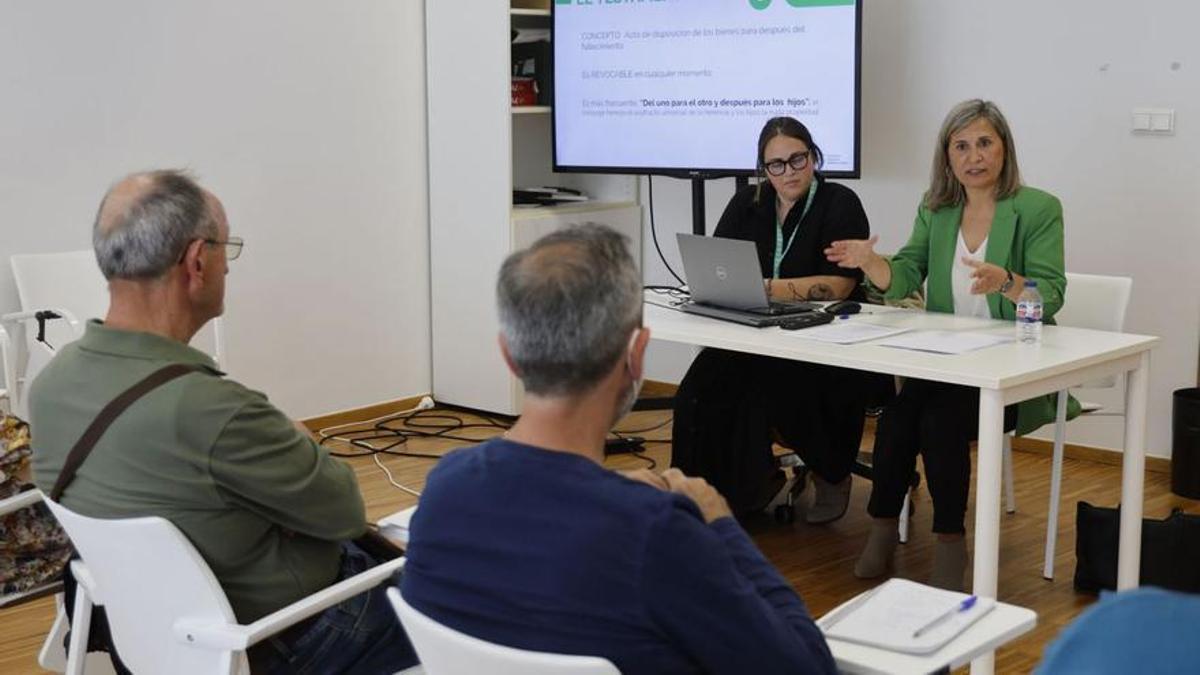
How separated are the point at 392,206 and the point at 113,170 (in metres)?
1.23

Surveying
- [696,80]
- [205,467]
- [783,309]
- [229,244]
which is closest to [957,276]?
[783,309]

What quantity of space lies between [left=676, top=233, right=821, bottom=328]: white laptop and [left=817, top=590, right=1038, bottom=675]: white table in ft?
6.21

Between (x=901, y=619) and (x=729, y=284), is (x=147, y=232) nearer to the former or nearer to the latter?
(x=901, y=619)

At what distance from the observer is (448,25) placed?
5891mm

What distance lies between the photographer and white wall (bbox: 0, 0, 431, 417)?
16.0ft

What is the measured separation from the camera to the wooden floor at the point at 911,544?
3.71 m

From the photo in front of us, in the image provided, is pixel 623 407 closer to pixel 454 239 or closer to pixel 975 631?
pixel 975 631

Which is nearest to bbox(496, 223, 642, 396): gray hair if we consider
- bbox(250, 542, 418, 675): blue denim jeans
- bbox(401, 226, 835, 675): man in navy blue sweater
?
bbox(401, 226, 835, 675): man in navy blue sweater

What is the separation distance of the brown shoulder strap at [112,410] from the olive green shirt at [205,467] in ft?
0.04

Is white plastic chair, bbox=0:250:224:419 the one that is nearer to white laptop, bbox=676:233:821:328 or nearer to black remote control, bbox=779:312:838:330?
white laptop, bbox=676:233:821:328

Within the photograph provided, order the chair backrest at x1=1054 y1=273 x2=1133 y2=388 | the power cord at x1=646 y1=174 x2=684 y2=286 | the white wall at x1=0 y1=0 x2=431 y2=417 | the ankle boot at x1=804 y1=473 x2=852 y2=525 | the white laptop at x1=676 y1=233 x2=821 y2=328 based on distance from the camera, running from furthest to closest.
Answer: the power cord at x1=646 y1=174 x2=684 y2=286
the white wall at x1=0 y1=0 x2=431 y2=417
the ankle boot at x1=804 y1=473 x2=852 y2=525
the chair backrest at x1=1054 y1=273 x2=1133 y2=388
the white laptop at x1=676 y1=233 x2=821 y2=328

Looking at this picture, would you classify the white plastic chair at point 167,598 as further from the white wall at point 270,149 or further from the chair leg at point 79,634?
the white wall at point 270,149

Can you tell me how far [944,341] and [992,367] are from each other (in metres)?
0.32

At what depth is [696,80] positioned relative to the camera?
5469 mm
